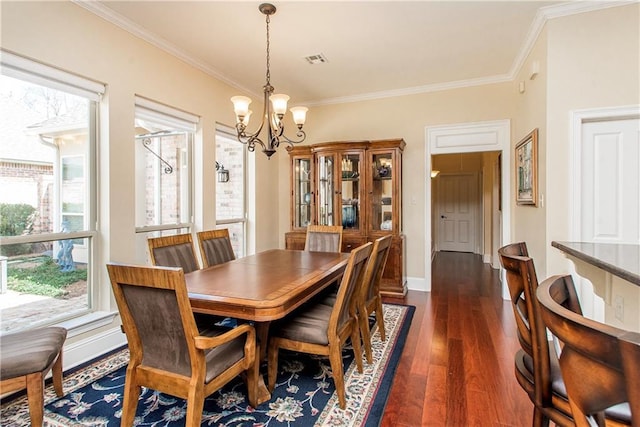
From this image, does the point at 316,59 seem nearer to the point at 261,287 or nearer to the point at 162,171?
the point at 162,171

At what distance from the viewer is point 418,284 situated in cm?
456

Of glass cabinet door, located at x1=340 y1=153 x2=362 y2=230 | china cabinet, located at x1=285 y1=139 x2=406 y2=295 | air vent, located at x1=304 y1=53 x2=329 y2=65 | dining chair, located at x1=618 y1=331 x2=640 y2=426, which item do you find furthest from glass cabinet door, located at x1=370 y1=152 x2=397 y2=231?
dining chair, located at x1=618 y1=331 x2=640 y2=426

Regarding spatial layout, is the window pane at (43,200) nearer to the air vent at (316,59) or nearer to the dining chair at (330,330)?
the dining chair at (330,330)

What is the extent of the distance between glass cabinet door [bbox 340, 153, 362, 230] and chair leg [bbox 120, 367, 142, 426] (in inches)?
129

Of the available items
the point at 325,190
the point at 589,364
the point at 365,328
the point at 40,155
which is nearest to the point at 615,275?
the point at 589,364

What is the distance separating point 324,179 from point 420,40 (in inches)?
81.8

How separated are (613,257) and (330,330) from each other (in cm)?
138

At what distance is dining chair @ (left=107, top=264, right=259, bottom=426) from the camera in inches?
55.0

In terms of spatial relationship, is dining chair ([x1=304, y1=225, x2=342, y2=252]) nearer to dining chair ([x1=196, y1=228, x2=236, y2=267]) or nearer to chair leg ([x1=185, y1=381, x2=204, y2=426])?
dining chair ([x1=196, y1=228, x2=236, y2=267])

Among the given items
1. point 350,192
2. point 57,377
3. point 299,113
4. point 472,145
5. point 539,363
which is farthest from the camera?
point 350,192

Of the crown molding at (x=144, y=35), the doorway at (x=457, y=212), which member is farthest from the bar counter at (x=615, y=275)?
the doorway at (x=457, y=212)

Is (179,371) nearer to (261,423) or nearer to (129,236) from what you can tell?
(261,423)

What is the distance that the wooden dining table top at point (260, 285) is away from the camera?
164cm

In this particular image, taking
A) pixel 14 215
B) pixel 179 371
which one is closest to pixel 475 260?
pixel 179 371
